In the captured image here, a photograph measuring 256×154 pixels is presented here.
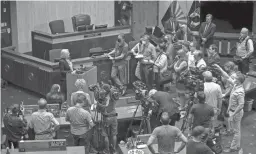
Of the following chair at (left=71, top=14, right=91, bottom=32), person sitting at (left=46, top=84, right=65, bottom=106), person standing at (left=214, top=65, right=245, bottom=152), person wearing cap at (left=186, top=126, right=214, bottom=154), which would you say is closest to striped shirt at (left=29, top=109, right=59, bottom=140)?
person sitting at (left=46, top=84, right=65, bottom=106)

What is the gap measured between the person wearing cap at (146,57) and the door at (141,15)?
338 cm

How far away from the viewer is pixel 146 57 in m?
12.3

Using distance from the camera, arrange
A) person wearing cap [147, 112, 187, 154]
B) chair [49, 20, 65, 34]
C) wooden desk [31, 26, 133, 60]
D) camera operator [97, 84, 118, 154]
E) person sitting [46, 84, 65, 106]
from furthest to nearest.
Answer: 1. chair [49, 20, 65, 34]
2. wooden desk [31, 26, 133, 60]
3. person sitting [46, 84, 65, 106]
4. camera operator [97, 84, 118, 154]
5. person wearing cap [147, 112, 187, 154]

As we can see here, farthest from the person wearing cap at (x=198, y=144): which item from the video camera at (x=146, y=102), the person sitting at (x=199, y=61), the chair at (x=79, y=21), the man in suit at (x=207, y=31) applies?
the chair at (x=79, y=21)

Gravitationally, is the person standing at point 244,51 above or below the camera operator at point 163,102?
above

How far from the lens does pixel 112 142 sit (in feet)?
32.1

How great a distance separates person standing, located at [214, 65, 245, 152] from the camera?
30.8ft

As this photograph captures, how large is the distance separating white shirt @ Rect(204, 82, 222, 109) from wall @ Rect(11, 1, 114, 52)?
7.79 meters

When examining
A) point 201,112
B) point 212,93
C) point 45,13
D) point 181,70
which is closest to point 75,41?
point 45,13

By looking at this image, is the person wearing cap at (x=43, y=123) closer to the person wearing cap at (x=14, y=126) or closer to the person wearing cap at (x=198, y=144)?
the person wearing cap at (x=14, y=126)

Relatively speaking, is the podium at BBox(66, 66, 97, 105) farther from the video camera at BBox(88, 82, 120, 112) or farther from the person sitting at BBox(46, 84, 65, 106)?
the video camera at BBox(88, 82, 120, 112)

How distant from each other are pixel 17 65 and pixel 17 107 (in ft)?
15.5

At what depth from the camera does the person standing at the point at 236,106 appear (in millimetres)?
9383

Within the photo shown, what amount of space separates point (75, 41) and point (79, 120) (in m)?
5.70
